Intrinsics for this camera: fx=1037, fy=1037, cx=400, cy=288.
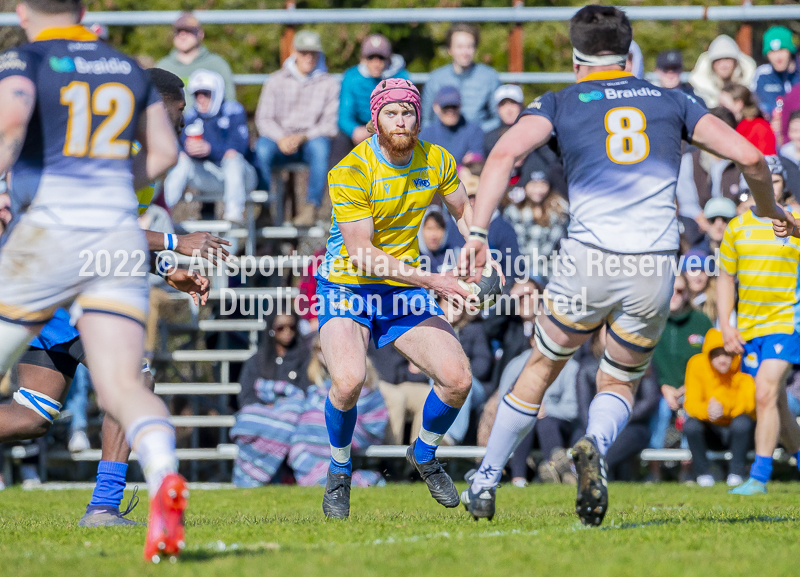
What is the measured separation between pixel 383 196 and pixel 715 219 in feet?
19.3

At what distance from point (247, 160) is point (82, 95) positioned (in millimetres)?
8033

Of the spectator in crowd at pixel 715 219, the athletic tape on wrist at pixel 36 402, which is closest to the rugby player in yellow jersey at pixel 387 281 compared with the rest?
the athletic tape on wrist at pixel 36 402

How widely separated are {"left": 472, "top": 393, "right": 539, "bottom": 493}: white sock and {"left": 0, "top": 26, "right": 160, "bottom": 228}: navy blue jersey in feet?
7.55

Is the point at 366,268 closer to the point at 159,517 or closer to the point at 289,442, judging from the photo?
the point at 159,517

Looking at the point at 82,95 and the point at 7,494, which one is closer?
the point at 82,95

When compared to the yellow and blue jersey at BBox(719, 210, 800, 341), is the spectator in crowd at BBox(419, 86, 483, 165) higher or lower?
higher

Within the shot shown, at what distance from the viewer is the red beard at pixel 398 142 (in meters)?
6.05

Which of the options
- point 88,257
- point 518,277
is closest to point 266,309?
point 518,277

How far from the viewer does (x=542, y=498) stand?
8.02 meters

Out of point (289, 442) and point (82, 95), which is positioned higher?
point (82, 95)

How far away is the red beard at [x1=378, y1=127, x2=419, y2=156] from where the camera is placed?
19.8 ft

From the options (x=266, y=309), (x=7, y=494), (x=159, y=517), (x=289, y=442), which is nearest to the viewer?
(x=159, y=517)

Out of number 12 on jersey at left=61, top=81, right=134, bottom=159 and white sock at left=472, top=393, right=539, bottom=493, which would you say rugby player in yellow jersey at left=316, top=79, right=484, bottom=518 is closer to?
white sock at left=472, top=393, right=539, bottom=493

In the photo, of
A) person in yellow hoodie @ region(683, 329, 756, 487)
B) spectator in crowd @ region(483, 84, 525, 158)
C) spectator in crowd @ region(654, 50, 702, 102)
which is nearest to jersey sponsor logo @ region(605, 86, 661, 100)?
person in yellow hoodie @ region(683, 329, 756, 487)
